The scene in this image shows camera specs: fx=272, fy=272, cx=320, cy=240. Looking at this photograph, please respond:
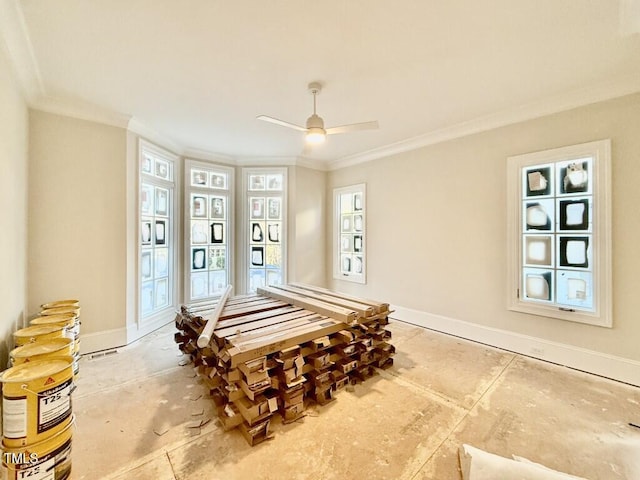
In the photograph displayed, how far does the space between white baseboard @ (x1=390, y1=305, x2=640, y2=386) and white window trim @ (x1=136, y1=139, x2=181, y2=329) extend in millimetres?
3720

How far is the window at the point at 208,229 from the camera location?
14.7 ft

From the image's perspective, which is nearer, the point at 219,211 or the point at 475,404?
the point at 475,404

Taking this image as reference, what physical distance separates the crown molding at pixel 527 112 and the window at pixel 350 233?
932 mm

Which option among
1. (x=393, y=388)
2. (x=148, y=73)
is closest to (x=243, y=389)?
(x=393, y=388)

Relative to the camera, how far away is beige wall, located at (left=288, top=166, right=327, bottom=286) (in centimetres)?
499

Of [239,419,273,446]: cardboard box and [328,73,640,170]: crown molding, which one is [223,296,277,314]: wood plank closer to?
[239,419,273,446]: cardboard box

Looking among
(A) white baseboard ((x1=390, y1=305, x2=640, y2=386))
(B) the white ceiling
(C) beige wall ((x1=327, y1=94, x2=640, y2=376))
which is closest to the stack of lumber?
(A) white baseboard ((x1=390, y1=305, x2=640, y2=386))

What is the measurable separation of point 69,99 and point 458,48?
3.70 m

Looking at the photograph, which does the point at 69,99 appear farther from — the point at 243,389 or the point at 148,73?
the point at 243,389

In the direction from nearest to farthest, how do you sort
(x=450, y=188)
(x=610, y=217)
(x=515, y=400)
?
1. (x=515, y=400)
2. (x=610, y=217)
3. (x=450, y=188)

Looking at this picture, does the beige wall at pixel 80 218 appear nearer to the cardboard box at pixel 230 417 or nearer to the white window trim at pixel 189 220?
the white window trim at pixel 189 220

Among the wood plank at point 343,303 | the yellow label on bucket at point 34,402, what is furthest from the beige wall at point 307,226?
the yellow label on bucket at point 34,402

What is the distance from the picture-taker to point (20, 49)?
2.02 meters

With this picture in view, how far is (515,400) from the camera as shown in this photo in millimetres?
2201
